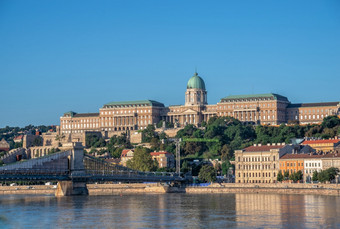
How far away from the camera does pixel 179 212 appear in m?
57.1

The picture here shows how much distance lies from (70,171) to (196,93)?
68.7 m

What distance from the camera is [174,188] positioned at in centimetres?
8606

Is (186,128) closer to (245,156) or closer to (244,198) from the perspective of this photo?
(245,156)

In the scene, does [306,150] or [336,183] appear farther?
[306,150]

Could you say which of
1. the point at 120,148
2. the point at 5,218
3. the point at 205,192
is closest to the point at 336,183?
the point at 205,192

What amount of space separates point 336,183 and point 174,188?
17825mm

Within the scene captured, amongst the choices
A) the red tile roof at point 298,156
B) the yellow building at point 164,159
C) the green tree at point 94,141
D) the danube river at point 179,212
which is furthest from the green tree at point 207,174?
the green tree at point 94,141

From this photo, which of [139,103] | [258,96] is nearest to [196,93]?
[139,103]

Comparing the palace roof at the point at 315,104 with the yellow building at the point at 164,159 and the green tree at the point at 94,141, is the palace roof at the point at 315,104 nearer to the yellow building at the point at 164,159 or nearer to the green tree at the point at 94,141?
the green tree at the point at 94,141

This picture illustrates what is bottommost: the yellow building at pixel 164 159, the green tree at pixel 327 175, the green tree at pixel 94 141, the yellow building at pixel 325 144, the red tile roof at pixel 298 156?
the green tree at pixel 327 175

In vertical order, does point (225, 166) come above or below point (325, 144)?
below

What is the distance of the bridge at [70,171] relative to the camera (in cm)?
7225

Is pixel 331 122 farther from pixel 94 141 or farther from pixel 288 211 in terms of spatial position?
pixel 288 211

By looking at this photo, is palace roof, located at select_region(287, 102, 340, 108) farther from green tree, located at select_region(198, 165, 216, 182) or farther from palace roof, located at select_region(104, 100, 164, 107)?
green tree, located at select_region(198, 165, 216, 182)
